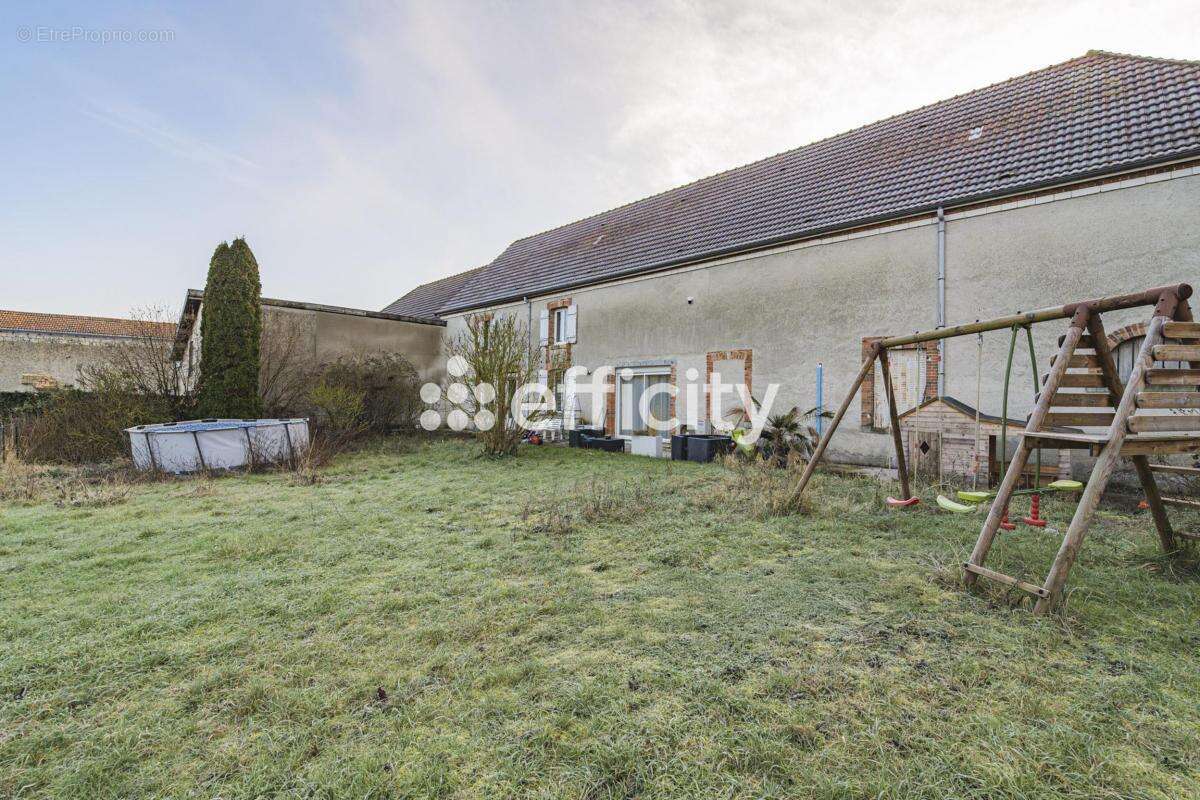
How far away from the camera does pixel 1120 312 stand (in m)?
7.12

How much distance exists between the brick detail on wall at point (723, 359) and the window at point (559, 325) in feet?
16.8

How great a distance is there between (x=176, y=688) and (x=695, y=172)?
1651 cm

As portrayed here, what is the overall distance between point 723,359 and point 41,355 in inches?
1266

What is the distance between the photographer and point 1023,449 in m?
3.25

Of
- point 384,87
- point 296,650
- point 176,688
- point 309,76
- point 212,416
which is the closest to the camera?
point 176,688

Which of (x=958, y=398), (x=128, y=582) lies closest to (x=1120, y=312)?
(x=958, y=398)

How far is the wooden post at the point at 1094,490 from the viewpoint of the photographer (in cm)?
283

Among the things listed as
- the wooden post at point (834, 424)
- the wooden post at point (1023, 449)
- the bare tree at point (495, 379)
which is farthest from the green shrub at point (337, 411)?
the wooden post at point (1023, 449)

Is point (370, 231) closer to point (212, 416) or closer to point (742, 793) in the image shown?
point (212, 416)

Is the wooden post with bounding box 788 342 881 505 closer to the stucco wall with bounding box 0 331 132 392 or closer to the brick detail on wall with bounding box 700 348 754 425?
the brick detail on wall with bounding box 700 348 754 425

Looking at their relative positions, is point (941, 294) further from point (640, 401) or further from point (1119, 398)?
point (640, 401)

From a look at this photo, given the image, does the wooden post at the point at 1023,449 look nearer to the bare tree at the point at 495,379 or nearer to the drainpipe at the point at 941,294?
the drainpipe at the point at 941,294

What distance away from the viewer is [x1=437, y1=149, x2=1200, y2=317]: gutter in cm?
718

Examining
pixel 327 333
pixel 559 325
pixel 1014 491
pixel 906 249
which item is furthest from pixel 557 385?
pixel 1014 491
